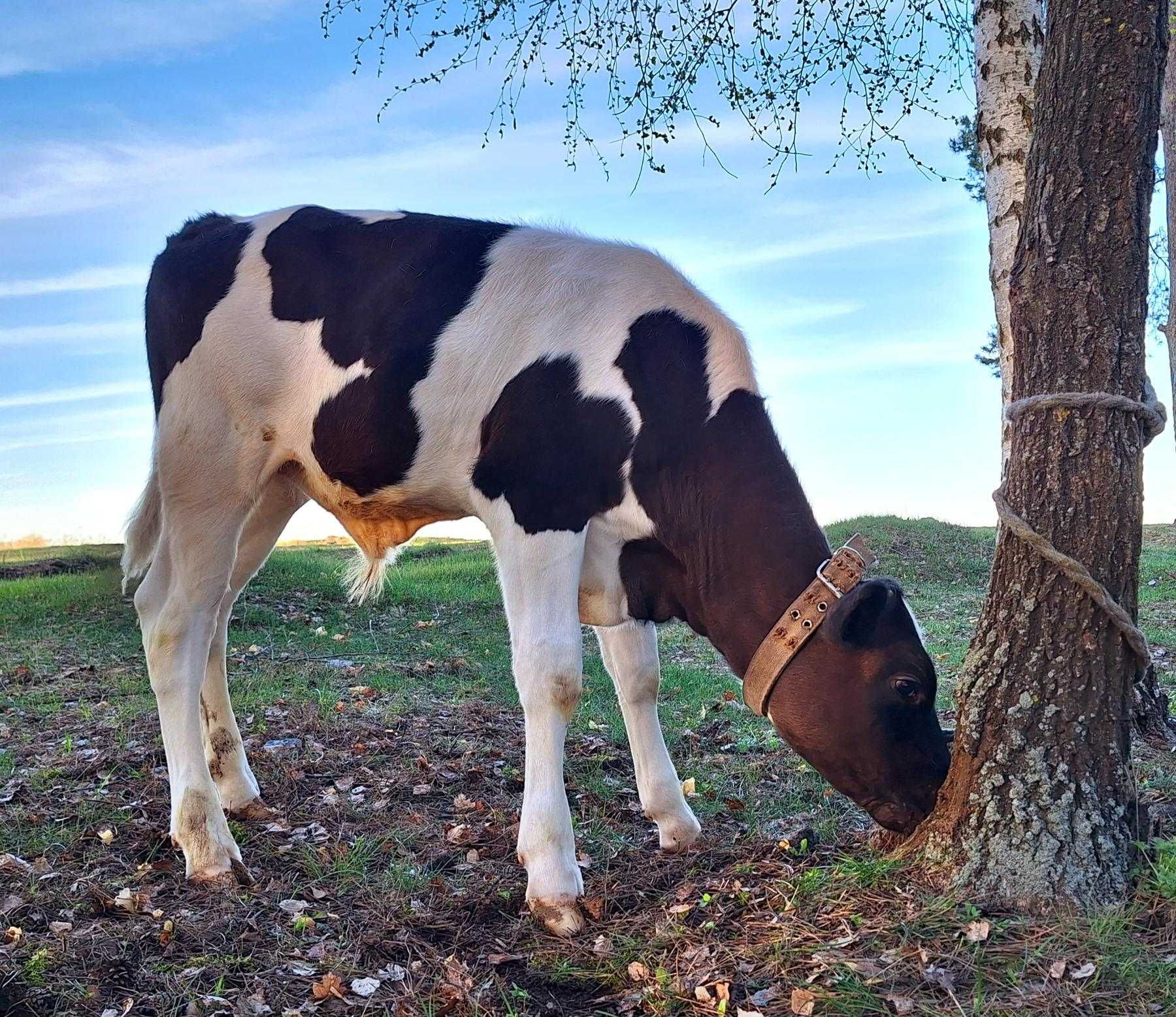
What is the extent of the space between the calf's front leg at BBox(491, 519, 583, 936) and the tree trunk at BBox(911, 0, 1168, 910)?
4.97 ft

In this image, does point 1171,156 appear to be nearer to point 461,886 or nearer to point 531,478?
point 531,478

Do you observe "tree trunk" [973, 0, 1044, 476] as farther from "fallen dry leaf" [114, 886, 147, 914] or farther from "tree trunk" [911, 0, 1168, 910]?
"fallen dry leaf" [114, 886, 147, 914]

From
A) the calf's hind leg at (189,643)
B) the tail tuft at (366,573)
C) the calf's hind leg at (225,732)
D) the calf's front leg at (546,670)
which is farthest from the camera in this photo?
the tail tuft at (366,573)

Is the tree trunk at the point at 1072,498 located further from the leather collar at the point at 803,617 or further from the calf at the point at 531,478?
the leather collar at the point at 803,617

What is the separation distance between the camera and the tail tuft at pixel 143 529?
638cm

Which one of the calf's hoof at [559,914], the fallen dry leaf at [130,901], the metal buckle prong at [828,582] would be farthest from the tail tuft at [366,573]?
the metal buckle prong at [828,582]

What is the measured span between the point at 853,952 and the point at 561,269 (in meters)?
3.30

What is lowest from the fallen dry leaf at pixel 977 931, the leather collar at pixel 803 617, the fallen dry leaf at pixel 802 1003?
the fallen dry leaf at pixel 802 1003

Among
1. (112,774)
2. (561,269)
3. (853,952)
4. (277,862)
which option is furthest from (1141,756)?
(112,774)

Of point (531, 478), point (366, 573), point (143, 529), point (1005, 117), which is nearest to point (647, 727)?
point (531, 478)

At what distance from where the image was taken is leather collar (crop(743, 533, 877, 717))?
14.7 feet

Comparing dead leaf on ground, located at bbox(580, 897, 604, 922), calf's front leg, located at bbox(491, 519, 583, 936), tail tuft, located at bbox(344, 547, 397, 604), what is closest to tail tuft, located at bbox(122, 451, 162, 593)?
tail tuft, located at bbox(344, 547, 397, 604)

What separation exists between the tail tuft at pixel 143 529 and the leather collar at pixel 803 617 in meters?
3.73

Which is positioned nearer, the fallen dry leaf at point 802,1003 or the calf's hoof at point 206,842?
the fallen dry leaf at point 802,1003
